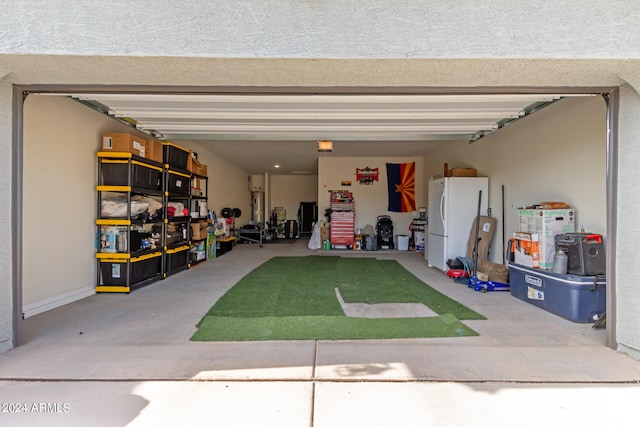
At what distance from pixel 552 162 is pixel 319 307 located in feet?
12.0

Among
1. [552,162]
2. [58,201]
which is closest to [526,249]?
[552,162]

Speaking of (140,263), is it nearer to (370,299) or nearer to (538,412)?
(370,299)

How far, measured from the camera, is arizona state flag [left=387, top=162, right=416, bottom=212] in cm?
945

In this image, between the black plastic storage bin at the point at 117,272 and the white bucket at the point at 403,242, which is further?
the white bucket at the point at 403,242

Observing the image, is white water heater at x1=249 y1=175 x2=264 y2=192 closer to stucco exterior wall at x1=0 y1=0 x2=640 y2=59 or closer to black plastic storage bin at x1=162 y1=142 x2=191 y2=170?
black plastic storage bin at x1=162 y1=142 x2=191 y2=170

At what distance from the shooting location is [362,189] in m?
9.59

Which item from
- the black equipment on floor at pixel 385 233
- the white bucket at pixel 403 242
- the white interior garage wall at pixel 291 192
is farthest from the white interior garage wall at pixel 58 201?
the white interior garage wall at pixel 291 192

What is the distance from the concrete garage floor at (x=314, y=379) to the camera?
1678 mm

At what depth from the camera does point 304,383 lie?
77.7 inches

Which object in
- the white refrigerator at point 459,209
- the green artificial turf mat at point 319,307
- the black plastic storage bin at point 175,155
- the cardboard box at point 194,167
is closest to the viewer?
the green artificial turf mat at point 319,307

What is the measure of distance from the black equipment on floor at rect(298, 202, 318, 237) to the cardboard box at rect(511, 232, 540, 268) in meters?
10.3

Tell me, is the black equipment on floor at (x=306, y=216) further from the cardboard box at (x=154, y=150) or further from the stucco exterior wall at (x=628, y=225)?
the stucco exterior wall at (x=628, y=225)

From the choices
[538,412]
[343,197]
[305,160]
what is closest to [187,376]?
[538,412]

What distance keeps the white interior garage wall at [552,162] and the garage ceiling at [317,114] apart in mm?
470
